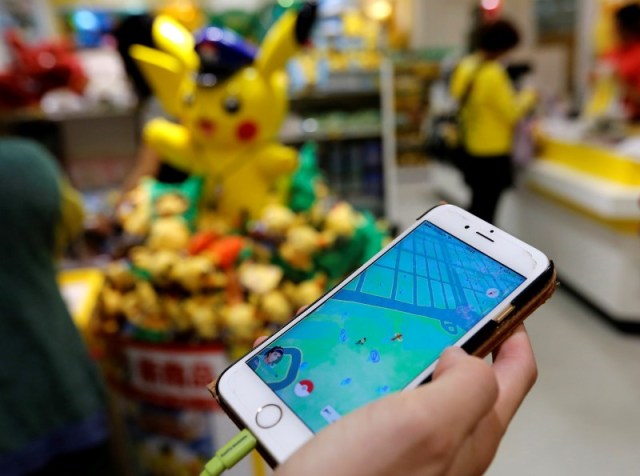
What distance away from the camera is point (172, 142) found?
1.13 meters

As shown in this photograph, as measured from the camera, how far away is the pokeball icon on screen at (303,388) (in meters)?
0.38

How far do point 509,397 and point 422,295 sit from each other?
0.09 meters

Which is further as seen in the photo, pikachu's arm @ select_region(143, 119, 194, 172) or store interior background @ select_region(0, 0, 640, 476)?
pikachu's arm @ select_region(143, 119, 194, 172)

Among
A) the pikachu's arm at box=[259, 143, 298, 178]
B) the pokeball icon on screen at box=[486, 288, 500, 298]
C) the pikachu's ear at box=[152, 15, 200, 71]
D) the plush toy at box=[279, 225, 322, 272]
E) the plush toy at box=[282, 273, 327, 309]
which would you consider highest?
the pikachu's ear at box=[152, 15, 200, 71]

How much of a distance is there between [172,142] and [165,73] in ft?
0.46

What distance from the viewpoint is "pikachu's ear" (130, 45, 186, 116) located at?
43.2 inches

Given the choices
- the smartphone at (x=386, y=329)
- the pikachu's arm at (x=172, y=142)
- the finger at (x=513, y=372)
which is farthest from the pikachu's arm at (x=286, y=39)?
the finger at (x=513, y=372)

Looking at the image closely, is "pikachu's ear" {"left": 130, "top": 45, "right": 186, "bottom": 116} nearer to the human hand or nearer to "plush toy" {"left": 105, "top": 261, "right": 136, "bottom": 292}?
"plush toy" {"left": 105, "top": 261, "right": 136, "bottom": 292}

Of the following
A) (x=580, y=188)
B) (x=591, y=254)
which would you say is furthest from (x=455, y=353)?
(x=580, y=188)

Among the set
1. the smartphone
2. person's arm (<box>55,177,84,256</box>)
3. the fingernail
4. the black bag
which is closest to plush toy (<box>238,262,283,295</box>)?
person's arm (<box>55,177,84,256</box>)

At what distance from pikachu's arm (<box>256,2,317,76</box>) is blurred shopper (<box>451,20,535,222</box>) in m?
1.11

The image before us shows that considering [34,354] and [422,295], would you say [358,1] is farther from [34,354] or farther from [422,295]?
[422,295]

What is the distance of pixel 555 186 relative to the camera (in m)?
1.90

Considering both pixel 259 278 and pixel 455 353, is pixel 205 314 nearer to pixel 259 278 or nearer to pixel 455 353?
pixel 259 278
